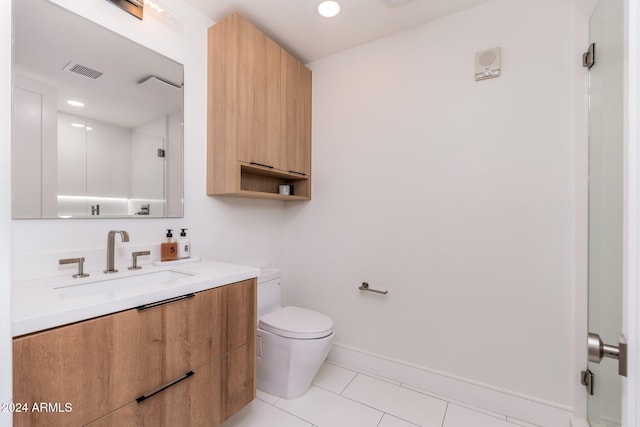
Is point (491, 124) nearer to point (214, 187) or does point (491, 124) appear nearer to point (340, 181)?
point (340, 181)

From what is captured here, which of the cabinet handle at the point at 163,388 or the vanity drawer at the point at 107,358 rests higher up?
the vanity drawer at the point at 107,358

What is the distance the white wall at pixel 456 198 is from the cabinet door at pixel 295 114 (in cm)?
10

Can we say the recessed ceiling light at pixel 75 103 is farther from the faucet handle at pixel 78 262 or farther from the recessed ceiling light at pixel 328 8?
the recessed ceiling light at pixel 328 8

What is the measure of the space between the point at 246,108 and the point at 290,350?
5.06 feet

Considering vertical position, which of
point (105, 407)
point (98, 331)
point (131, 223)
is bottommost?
point (105, 407)

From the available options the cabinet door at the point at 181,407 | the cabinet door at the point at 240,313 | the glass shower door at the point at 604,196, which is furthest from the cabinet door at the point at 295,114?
the glass shower door at the point at 604,196

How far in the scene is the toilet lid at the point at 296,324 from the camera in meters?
1.62

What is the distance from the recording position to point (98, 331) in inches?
33.2

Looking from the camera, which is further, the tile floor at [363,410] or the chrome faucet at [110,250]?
the tile floor at [363,410]

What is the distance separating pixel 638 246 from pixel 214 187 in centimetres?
179

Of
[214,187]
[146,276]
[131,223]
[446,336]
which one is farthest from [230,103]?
[446,336]

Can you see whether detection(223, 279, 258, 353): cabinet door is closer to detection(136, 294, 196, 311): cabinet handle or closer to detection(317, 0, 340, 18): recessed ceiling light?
detection(136, 294, 196, 311): cabinet handle

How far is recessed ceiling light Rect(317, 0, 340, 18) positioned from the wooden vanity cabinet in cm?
169

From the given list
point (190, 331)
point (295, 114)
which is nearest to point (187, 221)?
point (190, 331)
